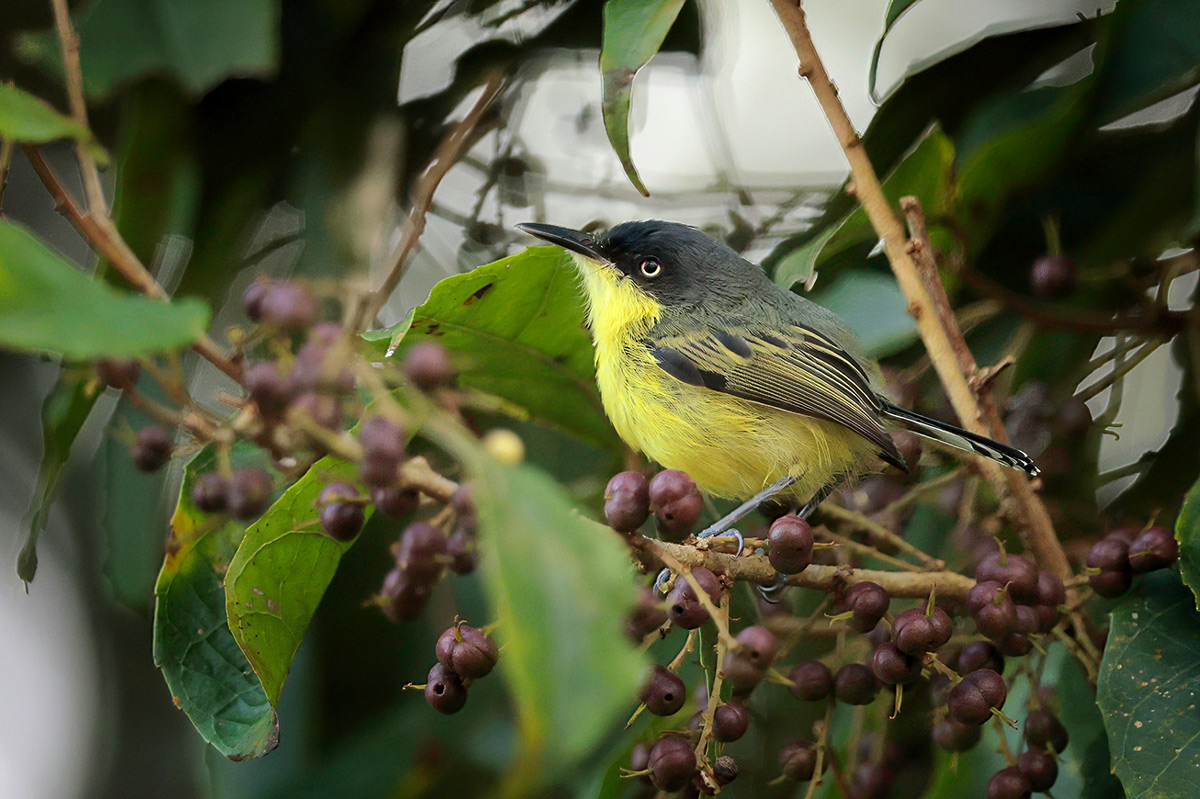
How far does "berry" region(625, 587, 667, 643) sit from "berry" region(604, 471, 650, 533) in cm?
8

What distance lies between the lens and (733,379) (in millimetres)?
2184

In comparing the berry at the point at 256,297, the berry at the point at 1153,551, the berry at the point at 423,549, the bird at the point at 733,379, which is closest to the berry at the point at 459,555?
the berry at the point at 423,549

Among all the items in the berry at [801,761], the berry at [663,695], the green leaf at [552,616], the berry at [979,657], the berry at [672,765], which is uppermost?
the green leaf at [552,616]

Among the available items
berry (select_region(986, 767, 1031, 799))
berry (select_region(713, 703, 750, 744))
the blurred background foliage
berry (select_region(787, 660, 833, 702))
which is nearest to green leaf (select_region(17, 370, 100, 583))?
the blurred background foliage

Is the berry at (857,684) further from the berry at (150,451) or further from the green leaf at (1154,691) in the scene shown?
the berry at (150,451)

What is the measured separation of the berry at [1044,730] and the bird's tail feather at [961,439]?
1.33ft

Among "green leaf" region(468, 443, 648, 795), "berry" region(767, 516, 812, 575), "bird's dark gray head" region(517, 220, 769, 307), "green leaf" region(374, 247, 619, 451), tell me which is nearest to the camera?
"green leaf" region(468, 443, 648, 795)

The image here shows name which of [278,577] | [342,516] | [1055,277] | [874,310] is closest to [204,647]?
[278,577]

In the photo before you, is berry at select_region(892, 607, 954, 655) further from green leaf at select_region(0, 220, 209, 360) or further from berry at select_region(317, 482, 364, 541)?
green leaf at select_region(0, 220, 209, 360)

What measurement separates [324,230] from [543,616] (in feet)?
6.95

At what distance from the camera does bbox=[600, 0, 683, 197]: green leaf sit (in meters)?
1.52

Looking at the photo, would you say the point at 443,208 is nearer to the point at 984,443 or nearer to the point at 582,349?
the point at 582,349

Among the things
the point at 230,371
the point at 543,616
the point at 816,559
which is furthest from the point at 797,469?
the point at 543,616

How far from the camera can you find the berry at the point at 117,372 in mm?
1280
